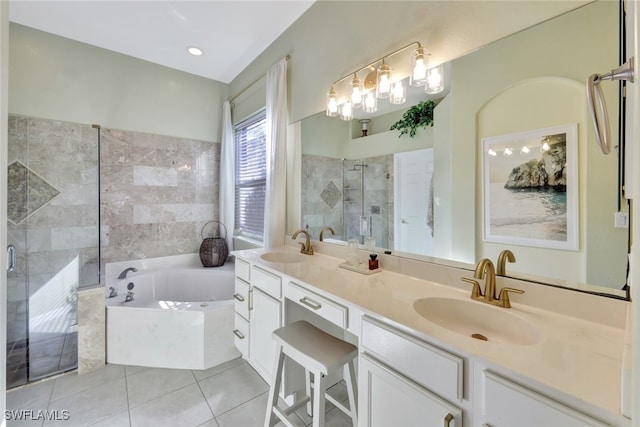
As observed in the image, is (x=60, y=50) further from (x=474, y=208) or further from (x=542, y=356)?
(x=542, y=356)

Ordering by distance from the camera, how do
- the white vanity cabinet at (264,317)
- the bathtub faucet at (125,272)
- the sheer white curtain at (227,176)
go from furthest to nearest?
1. the sheer white curtain at (227,176)
2. the bathtub faucet at (125,272)
3. the white vanity cabinet at (264,317)

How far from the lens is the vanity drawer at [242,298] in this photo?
73.4 inches

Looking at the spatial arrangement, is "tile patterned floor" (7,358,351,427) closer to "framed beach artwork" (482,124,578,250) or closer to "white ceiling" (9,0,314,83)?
"framed beach artwork" (482,124,578,250)

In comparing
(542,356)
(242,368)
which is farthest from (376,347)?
(242,368)

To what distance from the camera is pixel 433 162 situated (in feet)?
4.40

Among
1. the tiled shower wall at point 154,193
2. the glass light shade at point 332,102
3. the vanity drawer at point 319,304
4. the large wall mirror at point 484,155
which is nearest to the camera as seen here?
the large wall mirror at point 484,155

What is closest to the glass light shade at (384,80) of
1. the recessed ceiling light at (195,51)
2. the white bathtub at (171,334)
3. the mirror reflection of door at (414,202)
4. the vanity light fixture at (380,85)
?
the vanity light fixture at (380,85)

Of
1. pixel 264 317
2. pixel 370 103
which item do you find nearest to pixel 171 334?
pixel 264 317

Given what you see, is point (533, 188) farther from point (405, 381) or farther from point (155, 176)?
point (155, 176)

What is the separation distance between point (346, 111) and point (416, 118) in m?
0.54

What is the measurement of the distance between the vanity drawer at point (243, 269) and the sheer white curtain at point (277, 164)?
1.22 feet

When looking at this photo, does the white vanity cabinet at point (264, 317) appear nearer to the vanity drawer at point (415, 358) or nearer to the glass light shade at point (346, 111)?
the vanity drawer at point (415, 358)

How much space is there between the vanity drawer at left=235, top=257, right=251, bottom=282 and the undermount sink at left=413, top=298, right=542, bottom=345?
3.99ft

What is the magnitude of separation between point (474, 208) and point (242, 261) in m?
1.56
